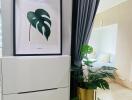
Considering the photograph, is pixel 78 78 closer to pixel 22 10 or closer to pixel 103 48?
pixel 22 10

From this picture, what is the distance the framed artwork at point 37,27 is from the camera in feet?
5.36

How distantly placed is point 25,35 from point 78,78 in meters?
0.85

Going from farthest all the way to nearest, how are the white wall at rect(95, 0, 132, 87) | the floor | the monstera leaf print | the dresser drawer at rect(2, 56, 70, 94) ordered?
the white wall at rect(95, 0, 132, 87) → the floor → the monstera leaf print → the dresser drawer at rect(2, 56, 70, 94)

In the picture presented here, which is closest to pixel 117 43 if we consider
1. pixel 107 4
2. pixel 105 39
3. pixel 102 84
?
pixel 105 39

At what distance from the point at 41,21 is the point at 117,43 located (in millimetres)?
3477

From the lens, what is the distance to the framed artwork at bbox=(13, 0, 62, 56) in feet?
5.36

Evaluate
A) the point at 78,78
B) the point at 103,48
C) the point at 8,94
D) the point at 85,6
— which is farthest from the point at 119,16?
the point at 8,94

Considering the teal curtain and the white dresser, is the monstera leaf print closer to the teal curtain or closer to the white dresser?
the white dresser

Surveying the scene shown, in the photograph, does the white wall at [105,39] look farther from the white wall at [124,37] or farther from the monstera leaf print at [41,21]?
the monstera leaf print at [41,21]

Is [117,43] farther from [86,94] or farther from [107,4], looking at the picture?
[86,94]

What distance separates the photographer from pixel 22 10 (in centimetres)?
164

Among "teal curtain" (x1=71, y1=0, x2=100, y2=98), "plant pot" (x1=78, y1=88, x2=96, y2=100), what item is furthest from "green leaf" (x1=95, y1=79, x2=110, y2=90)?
"teal curtain" (x1=71, y1=0, x2=100, y2=98)

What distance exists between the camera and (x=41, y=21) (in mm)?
1748

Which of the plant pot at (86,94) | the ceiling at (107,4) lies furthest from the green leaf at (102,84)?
the ceiling at (107,4)
